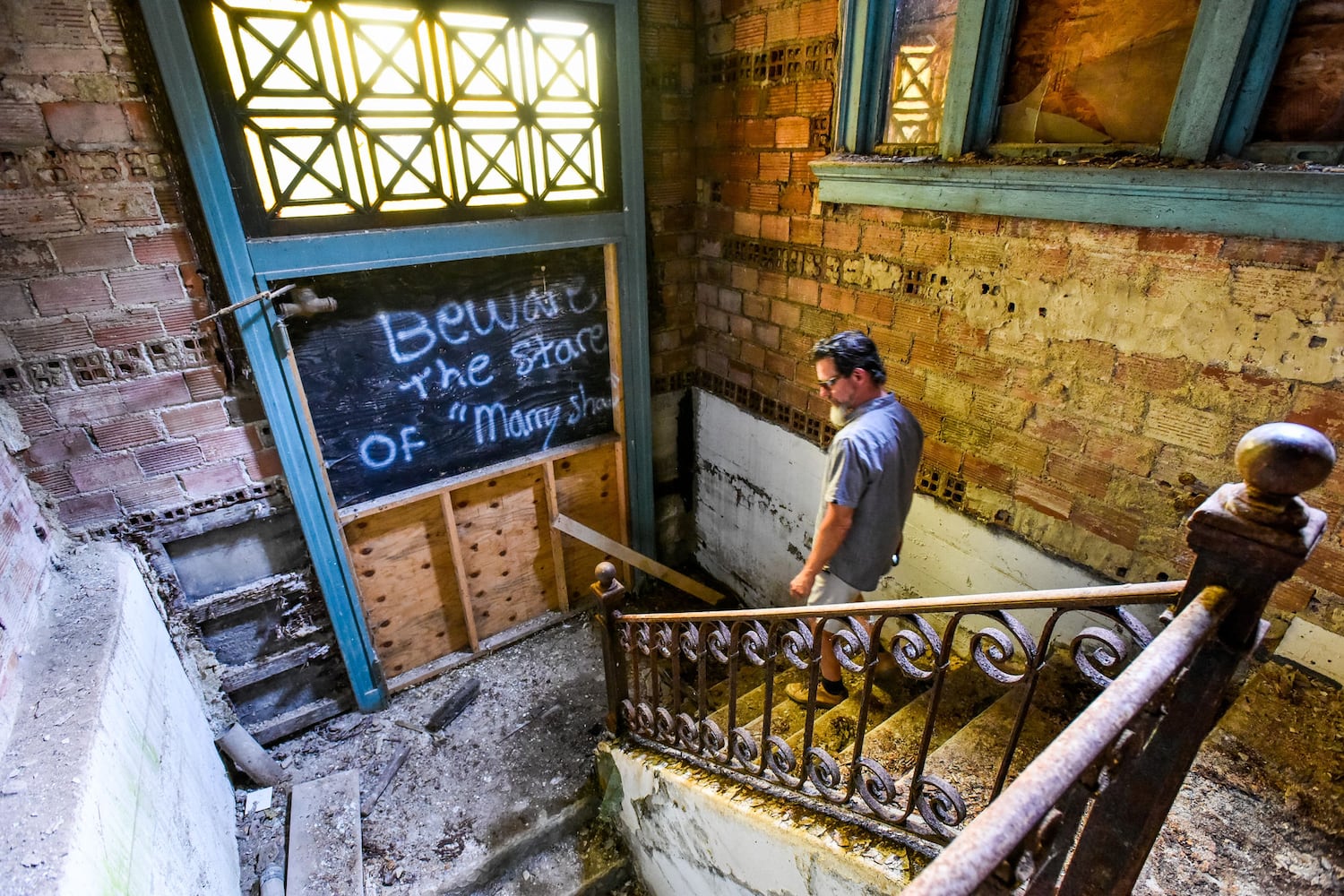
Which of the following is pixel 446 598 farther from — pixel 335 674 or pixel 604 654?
pixel 604 654

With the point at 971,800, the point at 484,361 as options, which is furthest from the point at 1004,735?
the point at 484,361

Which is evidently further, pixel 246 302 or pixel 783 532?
pixel 783 532

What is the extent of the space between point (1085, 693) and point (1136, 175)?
6.38 feet

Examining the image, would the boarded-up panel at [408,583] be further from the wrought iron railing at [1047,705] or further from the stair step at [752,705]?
the stair step at [752,705]

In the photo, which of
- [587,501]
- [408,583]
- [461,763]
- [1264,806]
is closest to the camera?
[1264,806]

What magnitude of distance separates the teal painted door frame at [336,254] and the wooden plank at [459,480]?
135mm

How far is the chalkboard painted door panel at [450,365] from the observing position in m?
3.17

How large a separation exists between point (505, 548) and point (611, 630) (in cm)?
151

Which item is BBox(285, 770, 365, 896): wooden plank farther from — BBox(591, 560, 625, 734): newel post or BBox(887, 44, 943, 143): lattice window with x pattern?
BBox(887, 44, 943, 143): lattice window with x pattern

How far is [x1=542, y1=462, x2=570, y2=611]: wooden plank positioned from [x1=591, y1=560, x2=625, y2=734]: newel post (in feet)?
4.02

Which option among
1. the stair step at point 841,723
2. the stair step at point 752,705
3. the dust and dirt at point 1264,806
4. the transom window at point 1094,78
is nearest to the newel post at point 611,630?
the stair step at point 752,705

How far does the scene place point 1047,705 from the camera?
97.7 inches

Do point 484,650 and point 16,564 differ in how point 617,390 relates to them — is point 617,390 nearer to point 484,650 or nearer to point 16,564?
point 484,650

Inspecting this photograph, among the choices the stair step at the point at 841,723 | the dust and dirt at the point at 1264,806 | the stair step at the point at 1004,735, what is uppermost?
the dust and dirt at the point at 1264,806
